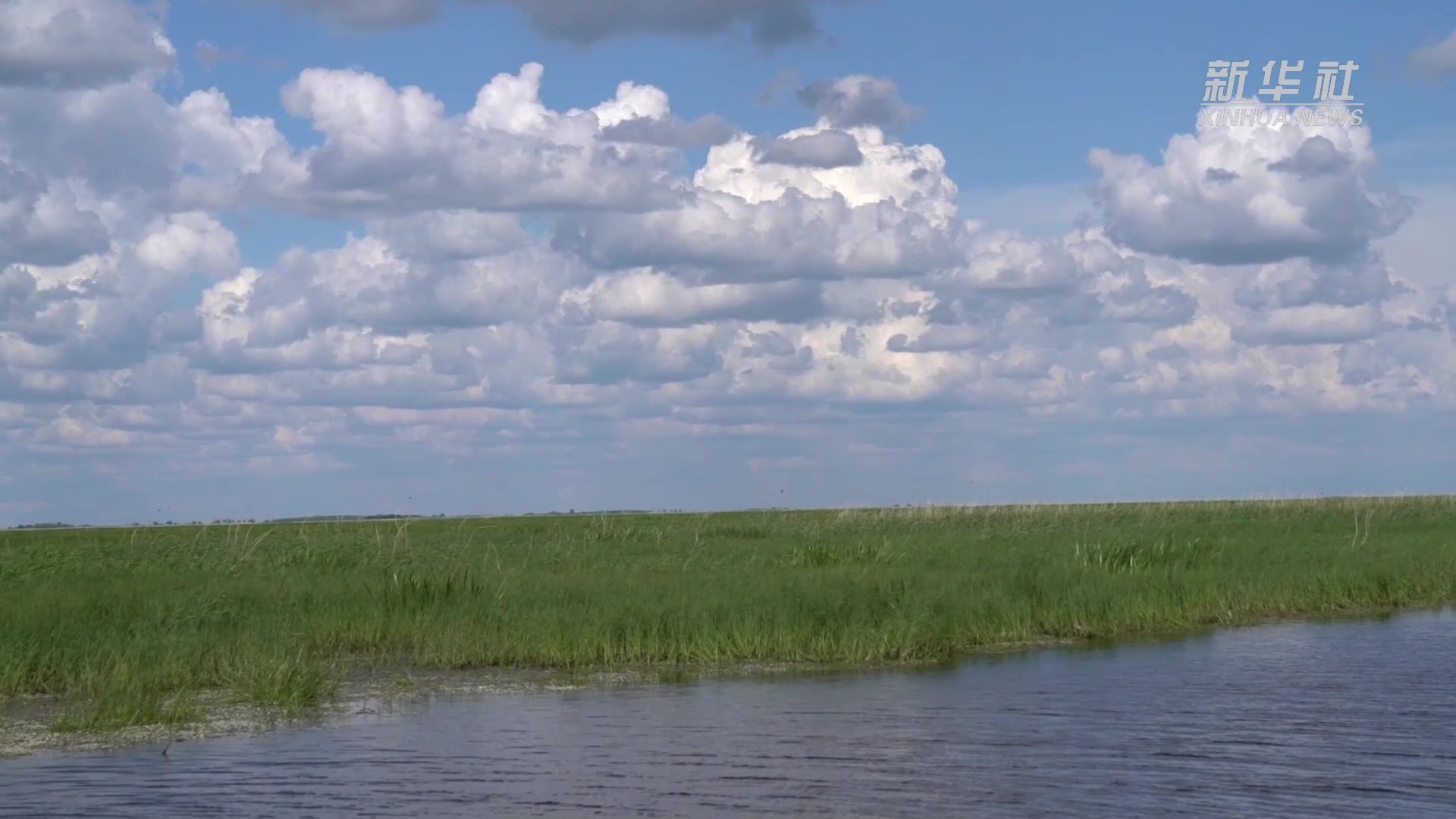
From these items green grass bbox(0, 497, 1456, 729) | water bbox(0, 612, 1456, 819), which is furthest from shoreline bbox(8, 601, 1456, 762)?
water bbox(0, 612, 1456, 819)

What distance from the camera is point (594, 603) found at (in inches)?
957

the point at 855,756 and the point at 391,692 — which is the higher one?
the point at 855,756

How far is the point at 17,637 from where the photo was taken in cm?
2047

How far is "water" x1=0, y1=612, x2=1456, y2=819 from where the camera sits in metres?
13.0

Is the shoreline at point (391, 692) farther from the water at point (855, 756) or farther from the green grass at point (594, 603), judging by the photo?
the water at point (855, 756)

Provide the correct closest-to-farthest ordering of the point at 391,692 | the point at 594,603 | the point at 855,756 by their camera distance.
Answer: the point at 855,756 → the point at 391,692 → the point at 594,603

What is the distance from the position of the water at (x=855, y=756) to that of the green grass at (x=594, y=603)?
2.22 m

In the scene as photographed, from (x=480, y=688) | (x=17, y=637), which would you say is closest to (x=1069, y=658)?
(x=480, y=688)

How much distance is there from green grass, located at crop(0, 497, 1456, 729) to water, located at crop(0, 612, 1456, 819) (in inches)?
87.2

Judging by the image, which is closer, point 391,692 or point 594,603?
point 391,692

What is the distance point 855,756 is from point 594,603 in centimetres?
1007

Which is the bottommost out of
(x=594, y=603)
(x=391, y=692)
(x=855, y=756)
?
(x=391, y=692)

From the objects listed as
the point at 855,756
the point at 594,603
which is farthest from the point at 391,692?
the point at 855,756

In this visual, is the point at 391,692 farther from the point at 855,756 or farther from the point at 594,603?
the point at 855,756
